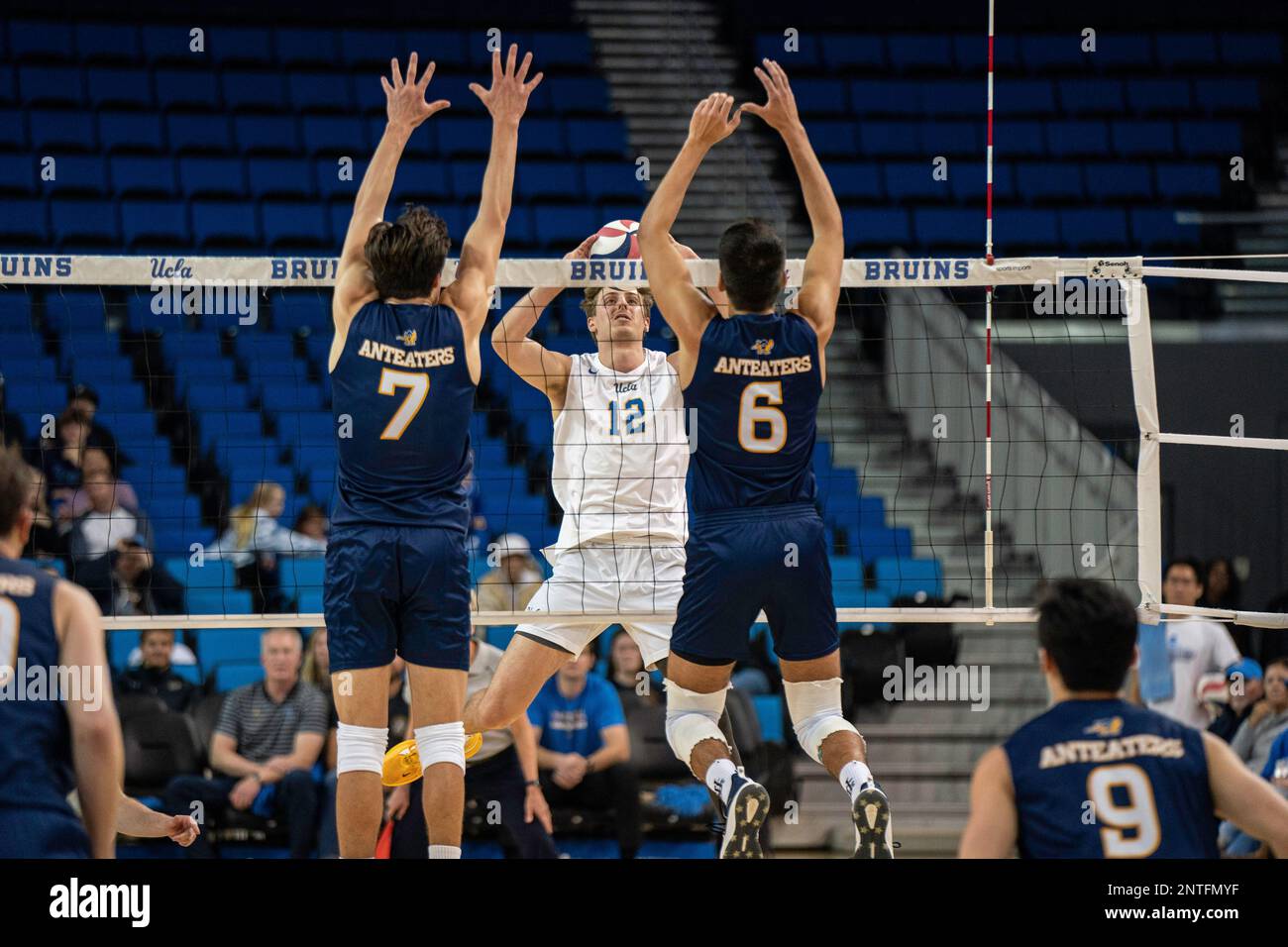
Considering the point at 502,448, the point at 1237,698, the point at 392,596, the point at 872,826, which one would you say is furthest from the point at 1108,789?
the point at 502,448

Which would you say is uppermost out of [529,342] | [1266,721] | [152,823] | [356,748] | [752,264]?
[752,264]

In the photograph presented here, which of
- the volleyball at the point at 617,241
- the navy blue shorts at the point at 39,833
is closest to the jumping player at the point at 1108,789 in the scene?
the navy blue shorts at the point at 39,833

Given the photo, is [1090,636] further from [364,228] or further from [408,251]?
[364,228]

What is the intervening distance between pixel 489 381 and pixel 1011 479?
4737 mm

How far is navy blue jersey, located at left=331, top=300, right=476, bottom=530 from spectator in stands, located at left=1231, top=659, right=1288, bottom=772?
17.6 feet

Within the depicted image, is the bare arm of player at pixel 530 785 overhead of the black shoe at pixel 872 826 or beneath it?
beneath

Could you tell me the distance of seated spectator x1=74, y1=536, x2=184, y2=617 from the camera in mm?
10031

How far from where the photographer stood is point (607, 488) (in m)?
7.58

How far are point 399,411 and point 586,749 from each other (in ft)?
14.6

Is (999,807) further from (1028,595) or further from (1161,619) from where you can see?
(1028,595)

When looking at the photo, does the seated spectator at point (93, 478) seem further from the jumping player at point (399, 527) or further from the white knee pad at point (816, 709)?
the white knee pad at point (816, 709)

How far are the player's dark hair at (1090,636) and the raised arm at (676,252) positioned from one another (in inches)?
92.5

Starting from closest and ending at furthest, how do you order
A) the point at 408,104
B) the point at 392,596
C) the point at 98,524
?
the point at 392,596 → the point at 408,104 → the point at 98,524

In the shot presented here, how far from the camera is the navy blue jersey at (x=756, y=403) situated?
6.02m
